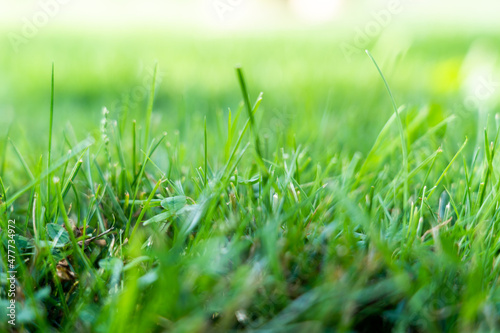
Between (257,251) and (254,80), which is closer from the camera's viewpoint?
(257,251)

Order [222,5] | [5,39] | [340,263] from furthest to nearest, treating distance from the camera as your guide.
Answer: [5,39]
[222,5]
[340,263]

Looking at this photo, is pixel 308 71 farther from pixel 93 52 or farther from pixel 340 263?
pixel 340 263

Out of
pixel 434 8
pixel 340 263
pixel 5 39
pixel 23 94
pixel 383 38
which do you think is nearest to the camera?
pixel 340 263

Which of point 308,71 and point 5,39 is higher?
point 5,39

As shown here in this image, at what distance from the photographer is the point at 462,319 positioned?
0.69m

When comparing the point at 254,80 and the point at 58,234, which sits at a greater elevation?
the point at 58,234

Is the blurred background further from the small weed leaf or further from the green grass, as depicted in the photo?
the small weed leaf

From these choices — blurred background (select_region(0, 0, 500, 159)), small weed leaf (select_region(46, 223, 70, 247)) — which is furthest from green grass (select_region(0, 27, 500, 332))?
blurred background (select_region(0, 0, 500, 159))

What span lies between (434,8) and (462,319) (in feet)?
35.3

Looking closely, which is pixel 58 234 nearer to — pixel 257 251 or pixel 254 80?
pixel 257 251

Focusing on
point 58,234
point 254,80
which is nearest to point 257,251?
point 58,234

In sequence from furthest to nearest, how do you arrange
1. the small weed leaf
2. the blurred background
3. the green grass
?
the blurred background → the small weed leaf → the green grass

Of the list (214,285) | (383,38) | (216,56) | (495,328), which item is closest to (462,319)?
(495,328)

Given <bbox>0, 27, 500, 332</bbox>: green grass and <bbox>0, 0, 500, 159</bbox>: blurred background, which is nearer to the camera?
<bbox>0, 27, 500, 332</bbox>: green grass
